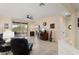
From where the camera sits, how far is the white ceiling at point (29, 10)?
1655 millimetres

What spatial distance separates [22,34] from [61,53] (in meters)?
0.68

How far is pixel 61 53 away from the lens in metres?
1.72

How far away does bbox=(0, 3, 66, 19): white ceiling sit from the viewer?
1.66 metres

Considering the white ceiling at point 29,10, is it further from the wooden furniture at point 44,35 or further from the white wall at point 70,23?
the wooden furniture at point 44,35

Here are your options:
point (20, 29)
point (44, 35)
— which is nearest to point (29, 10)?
point (20, 29)

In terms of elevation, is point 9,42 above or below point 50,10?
below

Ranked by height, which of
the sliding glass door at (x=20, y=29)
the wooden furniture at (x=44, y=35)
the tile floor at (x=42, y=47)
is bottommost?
the tile floor at (x=42, y=47)

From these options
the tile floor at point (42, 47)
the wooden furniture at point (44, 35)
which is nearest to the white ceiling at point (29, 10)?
the wooden furniture at point (44, 35)

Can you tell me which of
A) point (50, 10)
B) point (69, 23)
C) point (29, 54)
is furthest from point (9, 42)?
point (69, 23)

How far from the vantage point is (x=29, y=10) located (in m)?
1.68

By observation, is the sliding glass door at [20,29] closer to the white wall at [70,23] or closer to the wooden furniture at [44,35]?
the wooden furniture at [44,35]

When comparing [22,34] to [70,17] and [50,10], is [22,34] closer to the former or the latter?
[50,10]

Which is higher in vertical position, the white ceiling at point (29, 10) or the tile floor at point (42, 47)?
the white ceiling at point (29, 10)
